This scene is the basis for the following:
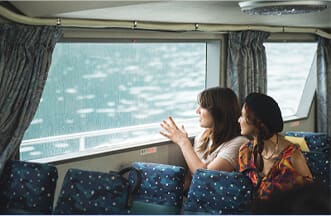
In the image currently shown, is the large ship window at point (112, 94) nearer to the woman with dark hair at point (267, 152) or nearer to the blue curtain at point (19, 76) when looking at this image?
the blue curtain at point (19, 76)

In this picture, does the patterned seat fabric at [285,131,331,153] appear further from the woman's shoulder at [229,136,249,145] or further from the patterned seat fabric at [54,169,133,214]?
the patterned seat fabric at [54,169,133,214]

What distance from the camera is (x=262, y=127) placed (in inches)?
123

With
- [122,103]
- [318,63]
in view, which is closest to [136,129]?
[122,103]

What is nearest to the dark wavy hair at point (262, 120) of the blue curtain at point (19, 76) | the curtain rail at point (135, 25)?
the curtain rail at point (135, 25)

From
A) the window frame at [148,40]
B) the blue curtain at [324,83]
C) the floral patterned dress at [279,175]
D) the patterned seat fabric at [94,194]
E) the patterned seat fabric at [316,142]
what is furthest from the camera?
the blue curtain at [324,83]

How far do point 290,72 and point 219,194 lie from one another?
3.81 m

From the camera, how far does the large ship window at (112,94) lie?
12.0 feet

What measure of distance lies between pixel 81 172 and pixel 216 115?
134 cm

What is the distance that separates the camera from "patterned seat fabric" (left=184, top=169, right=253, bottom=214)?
2787 mm

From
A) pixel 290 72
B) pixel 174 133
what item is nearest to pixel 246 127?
pixel 174 133

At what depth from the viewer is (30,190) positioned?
9.55 feet

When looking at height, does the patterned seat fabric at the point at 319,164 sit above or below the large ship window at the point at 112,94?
below

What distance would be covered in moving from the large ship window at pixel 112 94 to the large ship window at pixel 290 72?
4.40 feet

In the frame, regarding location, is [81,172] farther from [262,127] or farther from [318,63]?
[318,63]
